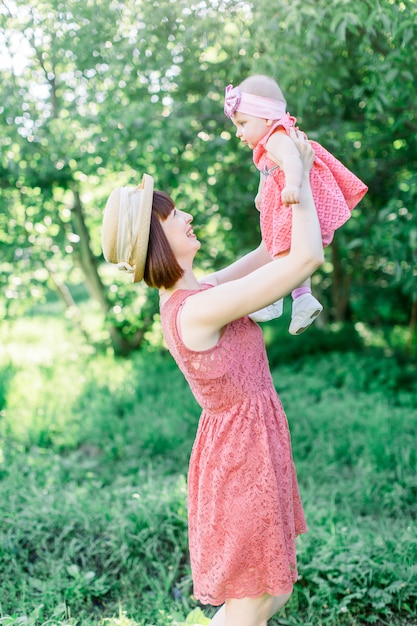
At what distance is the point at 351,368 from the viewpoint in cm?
578

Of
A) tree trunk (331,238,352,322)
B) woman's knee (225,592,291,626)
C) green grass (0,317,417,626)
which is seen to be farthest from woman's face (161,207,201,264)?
tree trunk (331,238,352,322)

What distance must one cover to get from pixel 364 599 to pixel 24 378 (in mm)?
Answer: 3788

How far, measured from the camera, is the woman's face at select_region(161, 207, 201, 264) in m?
1.86

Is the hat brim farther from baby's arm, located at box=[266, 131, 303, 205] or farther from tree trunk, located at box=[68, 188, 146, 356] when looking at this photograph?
tree trunk, located at box=[68, 188, 146, 356]

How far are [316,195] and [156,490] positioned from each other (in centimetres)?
219

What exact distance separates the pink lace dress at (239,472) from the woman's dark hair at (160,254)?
0.20 ft

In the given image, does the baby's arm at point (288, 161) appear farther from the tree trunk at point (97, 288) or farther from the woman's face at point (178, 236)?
the tree trunk at point (97, 288)

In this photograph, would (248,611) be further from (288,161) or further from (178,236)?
(288,161)

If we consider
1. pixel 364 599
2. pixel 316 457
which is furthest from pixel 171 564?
pixel 316 457

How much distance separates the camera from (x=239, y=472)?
6.03 feet

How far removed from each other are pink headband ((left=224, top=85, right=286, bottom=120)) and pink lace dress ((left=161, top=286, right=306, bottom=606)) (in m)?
0.58

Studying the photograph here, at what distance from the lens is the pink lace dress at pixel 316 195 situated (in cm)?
187

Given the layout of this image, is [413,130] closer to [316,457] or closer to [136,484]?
[316,457]

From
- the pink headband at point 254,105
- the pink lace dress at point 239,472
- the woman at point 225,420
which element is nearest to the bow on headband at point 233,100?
→ the pink headband at point 254,105
